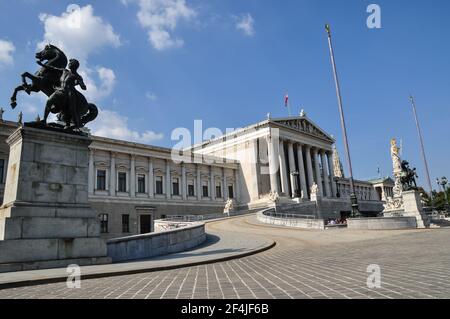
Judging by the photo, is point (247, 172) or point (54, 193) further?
point (247, 172)

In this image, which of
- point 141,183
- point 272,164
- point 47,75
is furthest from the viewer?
point 272,164

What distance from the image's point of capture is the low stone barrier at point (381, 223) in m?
24.8

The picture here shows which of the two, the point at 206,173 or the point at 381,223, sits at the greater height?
the point at 206,173

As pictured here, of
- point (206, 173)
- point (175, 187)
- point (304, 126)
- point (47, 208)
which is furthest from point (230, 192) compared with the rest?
point (47, 208)

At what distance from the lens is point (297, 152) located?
71312 mm

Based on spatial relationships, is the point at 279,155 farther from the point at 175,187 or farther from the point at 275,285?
the point at 275,285

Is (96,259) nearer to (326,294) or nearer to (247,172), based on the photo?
(326,294)

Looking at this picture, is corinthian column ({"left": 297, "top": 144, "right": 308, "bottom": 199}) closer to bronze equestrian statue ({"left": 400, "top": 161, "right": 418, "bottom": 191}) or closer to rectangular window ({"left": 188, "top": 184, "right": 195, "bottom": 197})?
rectangular window ({"left": 188, "top": 184, "right": 195, "bottom": 197})

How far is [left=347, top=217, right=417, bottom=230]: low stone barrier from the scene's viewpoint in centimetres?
2481

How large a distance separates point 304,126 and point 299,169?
9.63 metres

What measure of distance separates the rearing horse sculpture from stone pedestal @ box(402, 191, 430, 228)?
28.1 m

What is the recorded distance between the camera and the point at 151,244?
12.9 metres
